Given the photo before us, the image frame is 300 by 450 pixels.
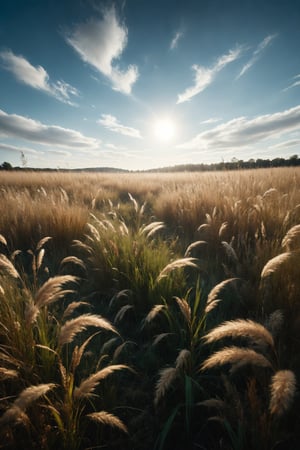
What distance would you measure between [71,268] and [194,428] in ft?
6.51

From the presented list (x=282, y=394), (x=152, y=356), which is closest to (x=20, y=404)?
(x=282, y=394)

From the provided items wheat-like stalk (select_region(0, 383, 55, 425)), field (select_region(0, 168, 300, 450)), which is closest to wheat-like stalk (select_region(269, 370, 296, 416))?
field (select_region(0, 168, 300, 450))

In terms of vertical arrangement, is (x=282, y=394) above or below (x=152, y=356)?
above

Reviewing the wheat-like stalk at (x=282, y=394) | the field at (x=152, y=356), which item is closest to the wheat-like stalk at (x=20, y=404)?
the field at (x=152, y=356)

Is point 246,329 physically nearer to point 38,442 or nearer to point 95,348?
point 38,442

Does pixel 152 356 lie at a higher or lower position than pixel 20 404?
lower

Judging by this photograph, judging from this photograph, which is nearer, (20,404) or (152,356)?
(20,404)

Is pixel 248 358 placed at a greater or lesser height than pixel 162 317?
greater

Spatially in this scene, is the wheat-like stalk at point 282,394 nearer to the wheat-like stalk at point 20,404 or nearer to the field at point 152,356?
the field at point 152,356

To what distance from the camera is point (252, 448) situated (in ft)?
2.85

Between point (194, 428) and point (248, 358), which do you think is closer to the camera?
point (248, 358)

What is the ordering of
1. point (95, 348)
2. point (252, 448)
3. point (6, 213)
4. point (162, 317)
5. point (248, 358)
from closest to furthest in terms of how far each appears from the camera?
point (248, 358) → point (252, 448) → point (95, 348) → point (162, 317) → point (6, 213)

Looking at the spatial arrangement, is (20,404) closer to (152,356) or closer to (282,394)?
(282,394)

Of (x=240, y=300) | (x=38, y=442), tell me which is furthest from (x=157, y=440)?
(x=240, y=300)
